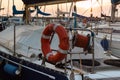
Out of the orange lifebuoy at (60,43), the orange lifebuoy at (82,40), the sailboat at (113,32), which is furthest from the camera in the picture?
the sailboat at (113,32)

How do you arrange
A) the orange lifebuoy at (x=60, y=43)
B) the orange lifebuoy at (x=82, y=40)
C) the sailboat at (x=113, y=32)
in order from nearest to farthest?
1. the orange lifebuoy at (x=60, y=43)
2. the orange lifebuoy at (x=82, y=40)
3. the sailboat at (x=113, y=32)

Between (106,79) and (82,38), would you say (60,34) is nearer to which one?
(82,38)

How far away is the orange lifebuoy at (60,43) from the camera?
556cm

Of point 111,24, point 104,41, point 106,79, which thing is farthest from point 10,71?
point 111,24

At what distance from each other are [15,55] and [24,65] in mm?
730

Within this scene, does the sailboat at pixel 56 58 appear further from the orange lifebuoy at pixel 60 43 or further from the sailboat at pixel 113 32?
the sailboat at pixel 113 32

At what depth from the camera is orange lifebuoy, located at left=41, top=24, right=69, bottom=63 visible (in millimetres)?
5562

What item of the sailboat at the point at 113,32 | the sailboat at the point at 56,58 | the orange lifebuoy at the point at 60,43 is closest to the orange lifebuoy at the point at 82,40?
the sailboat at the point at 56,58

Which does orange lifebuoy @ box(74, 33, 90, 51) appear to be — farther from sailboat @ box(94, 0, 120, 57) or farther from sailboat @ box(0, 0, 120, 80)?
sailboat @ box(94, 0, 120, 57)

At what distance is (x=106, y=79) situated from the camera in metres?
5.43

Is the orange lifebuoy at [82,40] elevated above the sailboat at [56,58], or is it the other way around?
the orange lifebuoy at [82,40]

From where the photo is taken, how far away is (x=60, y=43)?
561cm

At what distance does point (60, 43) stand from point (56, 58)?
0.33 m

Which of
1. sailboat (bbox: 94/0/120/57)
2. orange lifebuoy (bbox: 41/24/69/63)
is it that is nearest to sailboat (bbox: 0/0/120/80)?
orange lifebuoy (bbox: 41/24/69/63)
